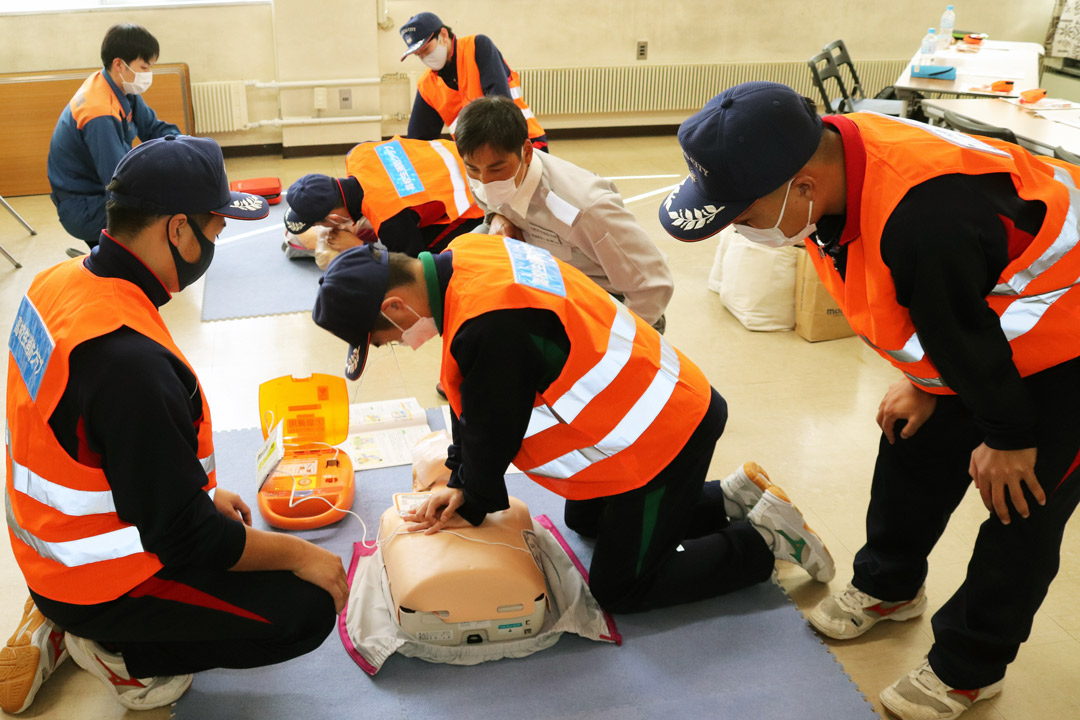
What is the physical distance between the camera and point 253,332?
407 cm

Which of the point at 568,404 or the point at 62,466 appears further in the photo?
the point at 568,404

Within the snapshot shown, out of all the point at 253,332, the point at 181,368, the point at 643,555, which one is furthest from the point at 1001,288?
the point at 253,332

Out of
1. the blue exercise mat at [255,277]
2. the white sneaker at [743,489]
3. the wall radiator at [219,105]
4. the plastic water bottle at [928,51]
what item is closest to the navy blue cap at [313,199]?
the blue exercise mat at [255,277]

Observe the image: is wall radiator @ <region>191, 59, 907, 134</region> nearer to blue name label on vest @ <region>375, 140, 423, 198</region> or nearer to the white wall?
the white wall

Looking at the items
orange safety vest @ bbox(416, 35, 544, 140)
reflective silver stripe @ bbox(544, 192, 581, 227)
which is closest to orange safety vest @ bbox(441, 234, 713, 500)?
reflective silver stripe @ bbox(544, 192, 581, 227)

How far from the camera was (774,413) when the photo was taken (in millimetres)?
3412

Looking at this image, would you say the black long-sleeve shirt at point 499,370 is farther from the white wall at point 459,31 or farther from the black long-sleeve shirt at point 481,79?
the white wall at point 459,31

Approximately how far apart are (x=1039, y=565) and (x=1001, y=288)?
645 mm

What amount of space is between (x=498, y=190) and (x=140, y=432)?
151cm

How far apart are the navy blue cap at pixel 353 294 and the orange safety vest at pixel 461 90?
2.41m

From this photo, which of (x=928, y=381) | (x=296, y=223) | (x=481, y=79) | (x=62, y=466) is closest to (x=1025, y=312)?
(x=928, y=381)

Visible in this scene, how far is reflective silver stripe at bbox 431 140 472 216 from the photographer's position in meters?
3.43

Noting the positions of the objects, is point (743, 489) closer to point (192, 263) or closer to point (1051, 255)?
point (1051, 255)

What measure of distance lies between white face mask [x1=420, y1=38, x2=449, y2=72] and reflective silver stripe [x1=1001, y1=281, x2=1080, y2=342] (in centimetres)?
323
